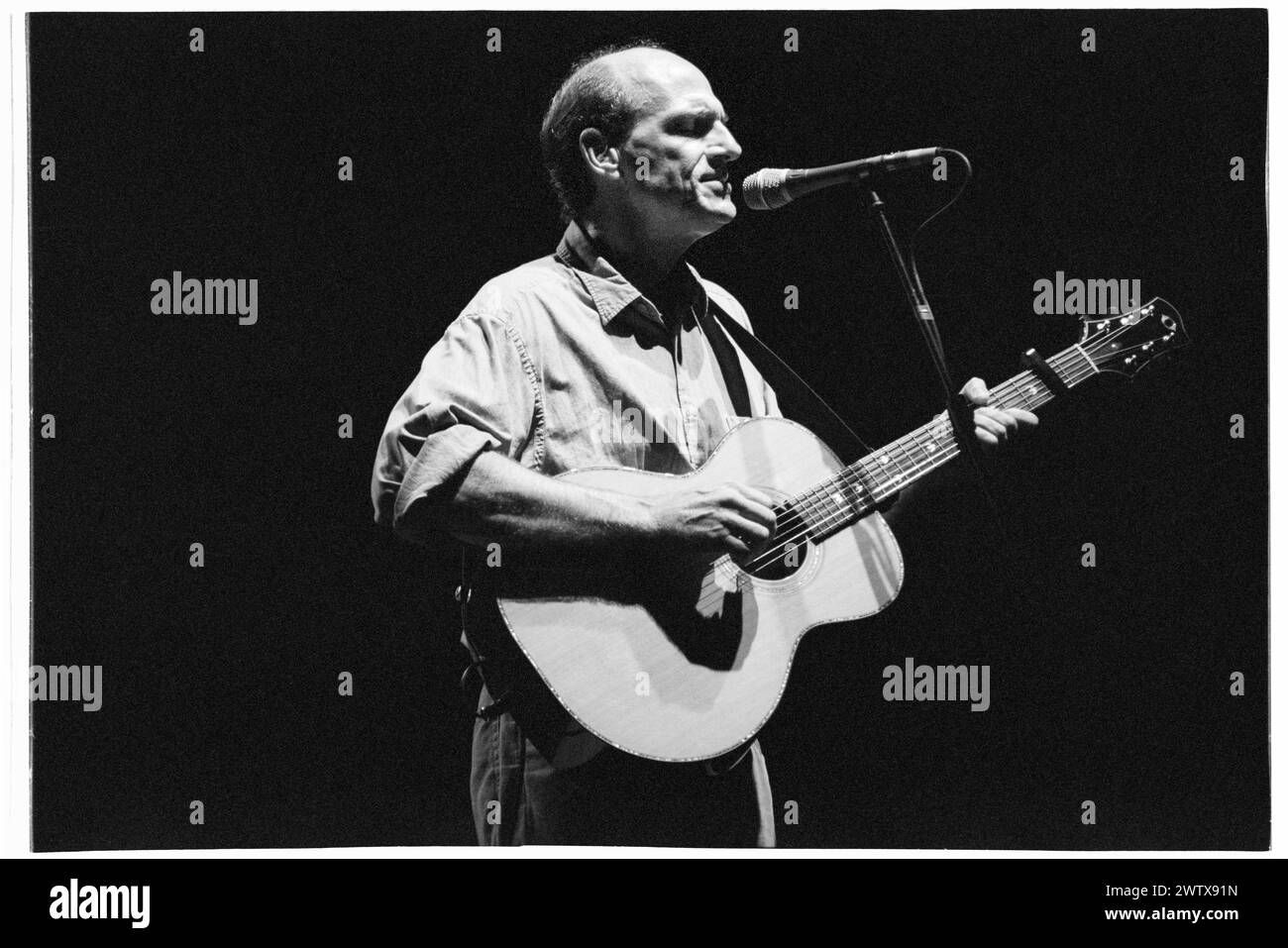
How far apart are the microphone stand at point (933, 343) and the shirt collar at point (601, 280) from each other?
497 millimetres

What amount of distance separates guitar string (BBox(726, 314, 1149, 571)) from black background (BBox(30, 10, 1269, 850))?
103mm

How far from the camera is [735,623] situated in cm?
261

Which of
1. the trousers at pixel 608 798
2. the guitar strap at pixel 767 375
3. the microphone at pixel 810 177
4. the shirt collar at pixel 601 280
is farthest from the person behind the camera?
the guitar strap at pixel 767 375

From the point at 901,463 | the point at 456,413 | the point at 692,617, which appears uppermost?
the point at 456,413

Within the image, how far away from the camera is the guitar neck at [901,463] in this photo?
269cm

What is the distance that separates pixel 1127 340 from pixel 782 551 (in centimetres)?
88

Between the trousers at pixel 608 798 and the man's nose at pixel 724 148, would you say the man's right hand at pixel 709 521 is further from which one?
the man's nose at pixel 724 148

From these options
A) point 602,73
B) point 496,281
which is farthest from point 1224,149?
point 496,281

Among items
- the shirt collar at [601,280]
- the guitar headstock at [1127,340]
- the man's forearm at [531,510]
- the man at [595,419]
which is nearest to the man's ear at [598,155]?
the man at [595,419]

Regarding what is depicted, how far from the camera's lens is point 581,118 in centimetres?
282

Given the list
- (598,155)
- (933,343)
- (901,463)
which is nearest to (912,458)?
(901,463)

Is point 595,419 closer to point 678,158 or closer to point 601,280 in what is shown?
point 601,280

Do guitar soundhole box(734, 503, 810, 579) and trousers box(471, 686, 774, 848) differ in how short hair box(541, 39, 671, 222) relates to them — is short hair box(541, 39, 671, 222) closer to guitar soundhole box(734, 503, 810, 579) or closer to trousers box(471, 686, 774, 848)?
guitar soundhole box(734, 503, 810, 579)
